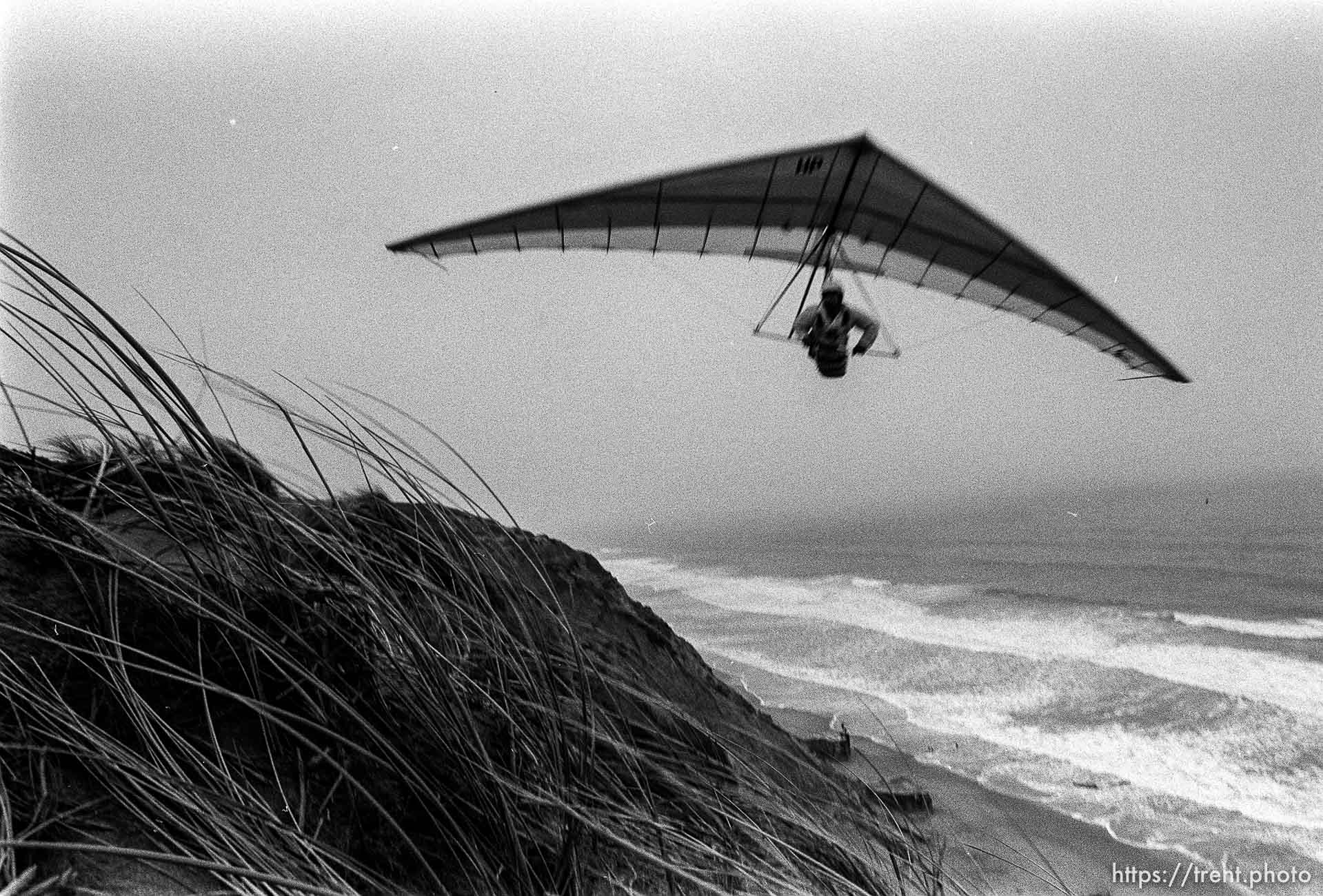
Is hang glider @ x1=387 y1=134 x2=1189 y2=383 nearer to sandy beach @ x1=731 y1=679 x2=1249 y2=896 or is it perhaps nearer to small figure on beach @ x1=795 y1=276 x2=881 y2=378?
small figure on beach @ x1=795 y1=276 x2=881 y2=378

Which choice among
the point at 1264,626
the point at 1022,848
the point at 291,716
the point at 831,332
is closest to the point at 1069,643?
the point at 1264,626

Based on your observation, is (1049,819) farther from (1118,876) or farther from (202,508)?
(202,508)

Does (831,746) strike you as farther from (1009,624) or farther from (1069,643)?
(1009,624)

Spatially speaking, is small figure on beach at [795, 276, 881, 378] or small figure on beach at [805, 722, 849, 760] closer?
small figure on beach at [805, 722, 849, 760]

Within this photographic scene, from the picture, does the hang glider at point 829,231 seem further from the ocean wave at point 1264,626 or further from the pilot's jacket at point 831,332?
the ocean wave at point 1264,626

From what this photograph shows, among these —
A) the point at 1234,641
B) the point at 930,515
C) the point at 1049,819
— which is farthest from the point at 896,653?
the point at 1234,641

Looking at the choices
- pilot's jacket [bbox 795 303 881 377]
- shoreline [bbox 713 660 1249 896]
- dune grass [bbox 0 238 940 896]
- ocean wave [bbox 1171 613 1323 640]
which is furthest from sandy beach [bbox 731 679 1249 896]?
ocean wave [bbox 1171 613 1323 640]
